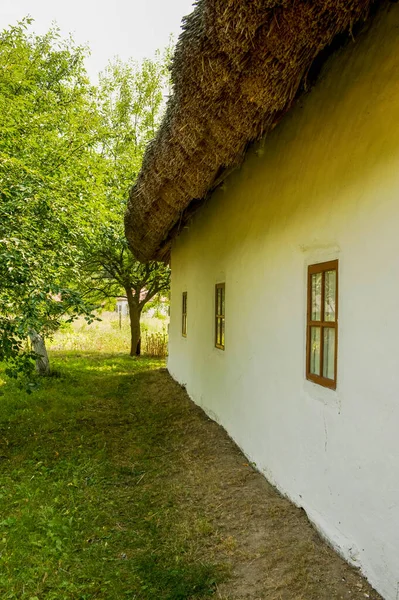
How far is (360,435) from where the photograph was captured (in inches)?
89.9

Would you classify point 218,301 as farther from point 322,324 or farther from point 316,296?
point 322,324

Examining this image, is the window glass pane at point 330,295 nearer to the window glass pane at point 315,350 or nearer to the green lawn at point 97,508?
the window glass pane at point 315,350

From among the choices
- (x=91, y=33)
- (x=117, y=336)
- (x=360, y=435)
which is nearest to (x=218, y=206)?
(x=360, y=435)

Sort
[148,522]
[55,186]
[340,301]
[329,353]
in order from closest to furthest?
[340,301], [329,353], [148,522], [55,186]

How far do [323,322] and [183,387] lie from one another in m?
5.36

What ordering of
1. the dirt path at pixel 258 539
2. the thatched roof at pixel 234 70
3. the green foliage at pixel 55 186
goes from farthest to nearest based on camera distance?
1. the green foliage at pixel 55 186
2. the dirt path at pixel 258 539
3. the thatched roof at pixel 234 70

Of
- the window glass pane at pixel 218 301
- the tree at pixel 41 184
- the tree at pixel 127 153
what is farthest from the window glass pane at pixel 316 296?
the tree at pixel 127 153

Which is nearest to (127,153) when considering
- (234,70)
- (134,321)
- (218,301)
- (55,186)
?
(134,321)

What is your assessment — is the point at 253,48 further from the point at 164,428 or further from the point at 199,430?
the point at 164,428

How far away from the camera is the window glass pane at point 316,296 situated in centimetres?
292

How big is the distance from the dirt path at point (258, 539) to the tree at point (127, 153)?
7877mm

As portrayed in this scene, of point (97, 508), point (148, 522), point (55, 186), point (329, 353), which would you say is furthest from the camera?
point (55, 186)

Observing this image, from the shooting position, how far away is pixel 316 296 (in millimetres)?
2969

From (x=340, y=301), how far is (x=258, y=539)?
1.60 m
